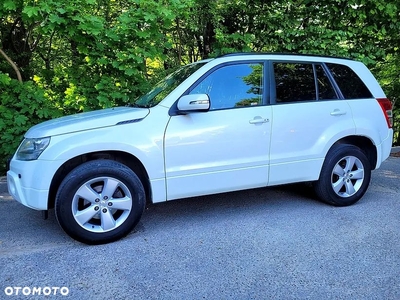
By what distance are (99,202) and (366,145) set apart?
336 centimetres

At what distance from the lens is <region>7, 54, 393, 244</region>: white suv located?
9.94 ft

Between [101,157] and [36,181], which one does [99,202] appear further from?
[36,181]

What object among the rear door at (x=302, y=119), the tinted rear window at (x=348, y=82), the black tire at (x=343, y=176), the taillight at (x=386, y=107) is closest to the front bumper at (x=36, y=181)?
the rear door at (x=302, y=119)

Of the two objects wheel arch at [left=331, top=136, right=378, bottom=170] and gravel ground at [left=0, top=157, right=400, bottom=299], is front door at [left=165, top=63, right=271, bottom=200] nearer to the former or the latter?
gravel ground at [left=0, top=157, right=400, bottom=299]

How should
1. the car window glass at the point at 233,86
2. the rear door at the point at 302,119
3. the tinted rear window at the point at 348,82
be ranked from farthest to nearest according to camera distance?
the tinted rear window at the point at 348,82 < the rear door at the point at 302,119 < the car window glass at the point at 233,86

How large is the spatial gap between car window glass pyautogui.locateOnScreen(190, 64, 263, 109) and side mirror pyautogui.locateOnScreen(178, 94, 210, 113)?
0.25 metres

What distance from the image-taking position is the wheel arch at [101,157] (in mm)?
3117

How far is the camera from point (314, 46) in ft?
22.0

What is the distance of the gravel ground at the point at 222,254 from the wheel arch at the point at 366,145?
556mm

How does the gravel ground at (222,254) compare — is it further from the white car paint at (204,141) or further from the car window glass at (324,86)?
the car window glass at (324,86)

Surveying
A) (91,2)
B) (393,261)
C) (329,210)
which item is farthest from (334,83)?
(91,2)

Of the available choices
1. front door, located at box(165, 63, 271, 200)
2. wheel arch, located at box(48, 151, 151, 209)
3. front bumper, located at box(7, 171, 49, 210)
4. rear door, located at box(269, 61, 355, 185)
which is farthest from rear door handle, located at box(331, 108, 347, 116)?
front bumper, located at box(7, 171, 49, 210)

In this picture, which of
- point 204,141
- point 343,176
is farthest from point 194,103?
point 343,176

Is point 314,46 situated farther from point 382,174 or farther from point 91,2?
point 91,2
